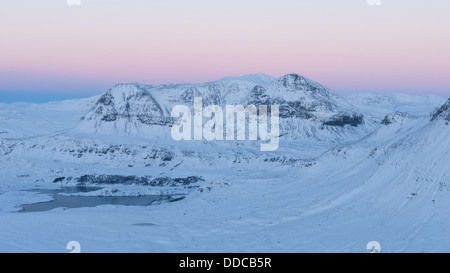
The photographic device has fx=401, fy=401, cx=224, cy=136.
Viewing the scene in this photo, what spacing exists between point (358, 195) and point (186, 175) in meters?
91.0

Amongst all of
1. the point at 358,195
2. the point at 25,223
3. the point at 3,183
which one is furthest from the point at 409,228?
the point at 3,183

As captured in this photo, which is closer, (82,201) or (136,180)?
(82,201)

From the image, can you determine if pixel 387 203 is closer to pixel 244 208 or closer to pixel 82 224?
pixel 244 208

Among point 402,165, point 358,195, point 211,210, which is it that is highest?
point 402,165

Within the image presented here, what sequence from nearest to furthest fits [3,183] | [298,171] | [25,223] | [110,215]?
[25,223], [110,215], [298,171], [3,183]

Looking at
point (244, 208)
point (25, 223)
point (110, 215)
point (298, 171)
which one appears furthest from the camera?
point (298, 171)

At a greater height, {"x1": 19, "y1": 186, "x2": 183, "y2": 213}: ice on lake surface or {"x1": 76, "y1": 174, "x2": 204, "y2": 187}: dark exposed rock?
{"x1": 19, "y1": 186, "x2": 183, "y2": 213}: ice on lake surface

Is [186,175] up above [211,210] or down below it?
below

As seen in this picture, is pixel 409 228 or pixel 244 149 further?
pixel 244 149

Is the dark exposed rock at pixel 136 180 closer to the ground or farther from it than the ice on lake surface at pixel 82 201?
closer to the ground

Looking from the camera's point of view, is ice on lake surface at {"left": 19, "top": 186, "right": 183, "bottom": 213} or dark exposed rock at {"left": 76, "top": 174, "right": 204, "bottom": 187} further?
dark exposed rock at {"left": 76, "top": 174, "right": 204, "bottom": 187}

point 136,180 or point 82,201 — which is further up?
point 82,201

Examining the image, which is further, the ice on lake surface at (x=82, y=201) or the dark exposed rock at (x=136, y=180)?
the dark exposed rock at (x=136, y=180)

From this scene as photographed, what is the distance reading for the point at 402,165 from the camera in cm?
4681
